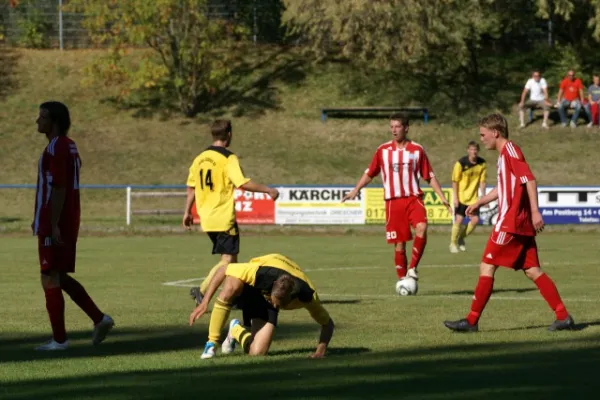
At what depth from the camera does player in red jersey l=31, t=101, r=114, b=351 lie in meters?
10.5

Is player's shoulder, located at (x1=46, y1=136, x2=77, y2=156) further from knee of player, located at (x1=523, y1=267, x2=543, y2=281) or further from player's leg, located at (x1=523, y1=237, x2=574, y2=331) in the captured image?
knee of player, located at (x1=523, y1=267, x2=543, y2=281)

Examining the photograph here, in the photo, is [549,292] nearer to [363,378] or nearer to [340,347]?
[340,347]

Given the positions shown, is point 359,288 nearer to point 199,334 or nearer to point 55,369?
point 199,334

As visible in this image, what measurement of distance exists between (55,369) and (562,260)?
48.8 feet

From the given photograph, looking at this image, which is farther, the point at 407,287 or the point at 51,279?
the point at 407,287

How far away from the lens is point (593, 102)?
45875 millimetres

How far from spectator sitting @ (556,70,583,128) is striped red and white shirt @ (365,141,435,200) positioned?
28374mm

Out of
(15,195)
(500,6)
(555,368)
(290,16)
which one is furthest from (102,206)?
(555,368)

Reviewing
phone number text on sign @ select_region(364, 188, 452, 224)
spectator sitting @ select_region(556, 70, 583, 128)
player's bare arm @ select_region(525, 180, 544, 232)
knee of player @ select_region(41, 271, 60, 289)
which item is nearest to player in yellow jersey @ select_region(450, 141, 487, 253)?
phone number text on sign @ select_region(364, 188, 452, 224)

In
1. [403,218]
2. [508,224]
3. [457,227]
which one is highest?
[508,224]

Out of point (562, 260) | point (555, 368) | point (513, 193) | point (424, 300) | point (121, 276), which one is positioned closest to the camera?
point (555, 368)

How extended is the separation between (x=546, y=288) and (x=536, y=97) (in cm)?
3497

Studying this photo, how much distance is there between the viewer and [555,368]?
9.40 m

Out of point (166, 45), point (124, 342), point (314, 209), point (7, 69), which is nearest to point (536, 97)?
A: point (166, 45)
